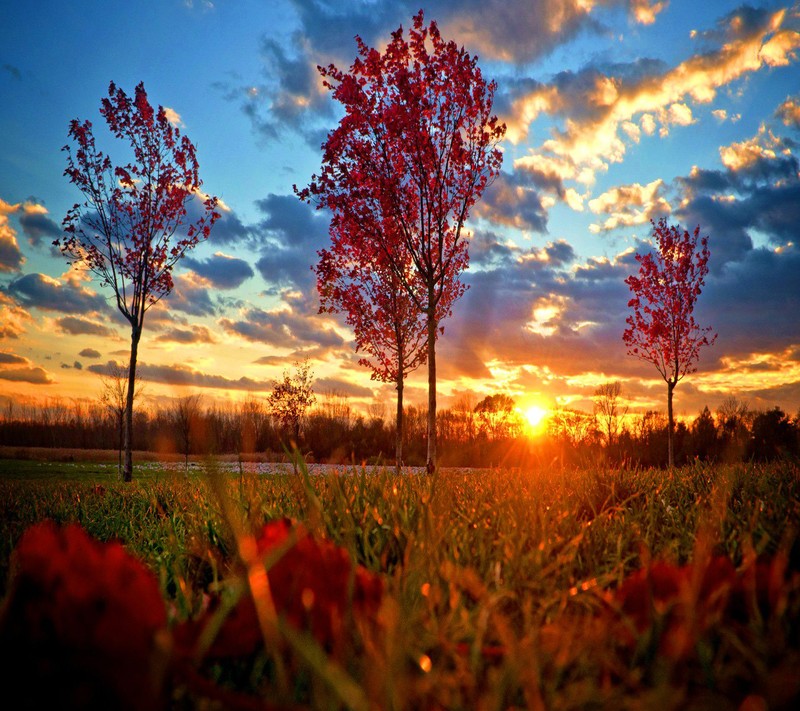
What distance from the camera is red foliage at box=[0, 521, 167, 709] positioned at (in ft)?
2.30

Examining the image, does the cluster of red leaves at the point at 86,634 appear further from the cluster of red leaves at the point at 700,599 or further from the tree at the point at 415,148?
the tree at the point at 415,148

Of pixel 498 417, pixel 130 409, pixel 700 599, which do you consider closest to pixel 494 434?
pixel 498 417

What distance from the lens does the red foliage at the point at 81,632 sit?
70 centimetres

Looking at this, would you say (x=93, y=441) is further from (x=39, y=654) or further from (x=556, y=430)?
(x=39, y=654)

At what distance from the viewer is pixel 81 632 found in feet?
2.35

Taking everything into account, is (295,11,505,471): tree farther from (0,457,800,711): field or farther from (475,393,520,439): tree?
(475,393,520,439): tree

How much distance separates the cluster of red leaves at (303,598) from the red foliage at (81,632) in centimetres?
16

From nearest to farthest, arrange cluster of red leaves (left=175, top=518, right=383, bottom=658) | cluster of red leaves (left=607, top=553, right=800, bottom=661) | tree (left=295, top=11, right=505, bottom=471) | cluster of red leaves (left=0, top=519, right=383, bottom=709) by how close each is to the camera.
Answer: cluster of red leaves (left=0, top=519, right=383, bottom=709), cluster of red leaves (left=175, top=518, right=383, bottom=658), cluster of red leaves (left=607, top=553, right=800, bottom=661), tree (left=295, top=11, right=505, bottom=471)

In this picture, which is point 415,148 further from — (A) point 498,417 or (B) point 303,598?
(A) point 498,417

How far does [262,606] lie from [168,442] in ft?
4.91

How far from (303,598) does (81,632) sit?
0.36m

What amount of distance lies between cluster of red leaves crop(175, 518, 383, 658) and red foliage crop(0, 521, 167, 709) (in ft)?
0.54

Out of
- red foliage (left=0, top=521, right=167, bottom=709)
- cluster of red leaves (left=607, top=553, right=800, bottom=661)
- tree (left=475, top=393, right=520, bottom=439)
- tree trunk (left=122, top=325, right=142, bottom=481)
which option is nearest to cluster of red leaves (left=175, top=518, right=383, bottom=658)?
red foliage (left=0, top=521, right=167, bottom=709)

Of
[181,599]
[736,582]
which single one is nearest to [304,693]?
[181,599]
